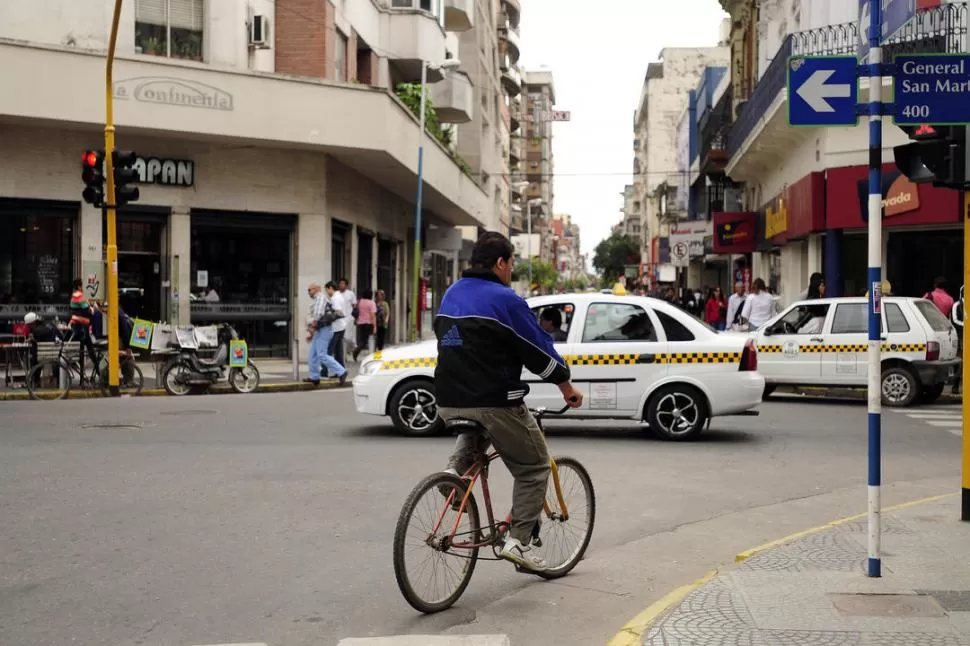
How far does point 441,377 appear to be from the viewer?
19.2 feet

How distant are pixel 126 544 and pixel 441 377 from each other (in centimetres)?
274

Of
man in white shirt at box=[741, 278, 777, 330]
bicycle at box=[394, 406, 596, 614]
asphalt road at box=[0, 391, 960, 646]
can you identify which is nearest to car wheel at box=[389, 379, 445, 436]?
asphalt road at box=[0, 391, 960, 646]

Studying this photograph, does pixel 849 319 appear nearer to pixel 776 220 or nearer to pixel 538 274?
pixel 776 220

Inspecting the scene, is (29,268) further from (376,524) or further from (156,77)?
(376,524)

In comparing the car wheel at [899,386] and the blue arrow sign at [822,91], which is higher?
the blue arrow sign at [822,91]

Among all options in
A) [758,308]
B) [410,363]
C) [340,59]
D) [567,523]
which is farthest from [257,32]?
[567,523]

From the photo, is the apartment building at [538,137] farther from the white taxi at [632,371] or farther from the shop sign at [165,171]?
the white taxi at [632,371]

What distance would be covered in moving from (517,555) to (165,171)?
67.6ft

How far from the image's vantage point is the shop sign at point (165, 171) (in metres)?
24.6

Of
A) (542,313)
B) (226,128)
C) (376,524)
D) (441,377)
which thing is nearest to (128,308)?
(226,128)

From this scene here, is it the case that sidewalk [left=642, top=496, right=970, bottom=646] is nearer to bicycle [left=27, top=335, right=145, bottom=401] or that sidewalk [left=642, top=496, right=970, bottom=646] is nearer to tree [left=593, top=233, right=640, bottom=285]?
bicycle [left=27, top=335, right=145, bottom=401]

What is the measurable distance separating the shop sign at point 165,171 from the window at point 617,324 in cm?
1466

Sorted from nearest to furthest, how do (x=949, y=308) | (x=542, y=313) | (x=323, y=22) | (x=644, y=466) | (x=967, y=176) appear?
(x=967, y=176)
(x=644, y=466)
(x=542, y=313)
(x=949, y=308)
(x=323, y=22)

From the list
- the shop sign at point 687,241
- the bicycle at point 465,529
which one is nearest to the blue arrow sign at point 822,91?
the bicycle at point 465,529
